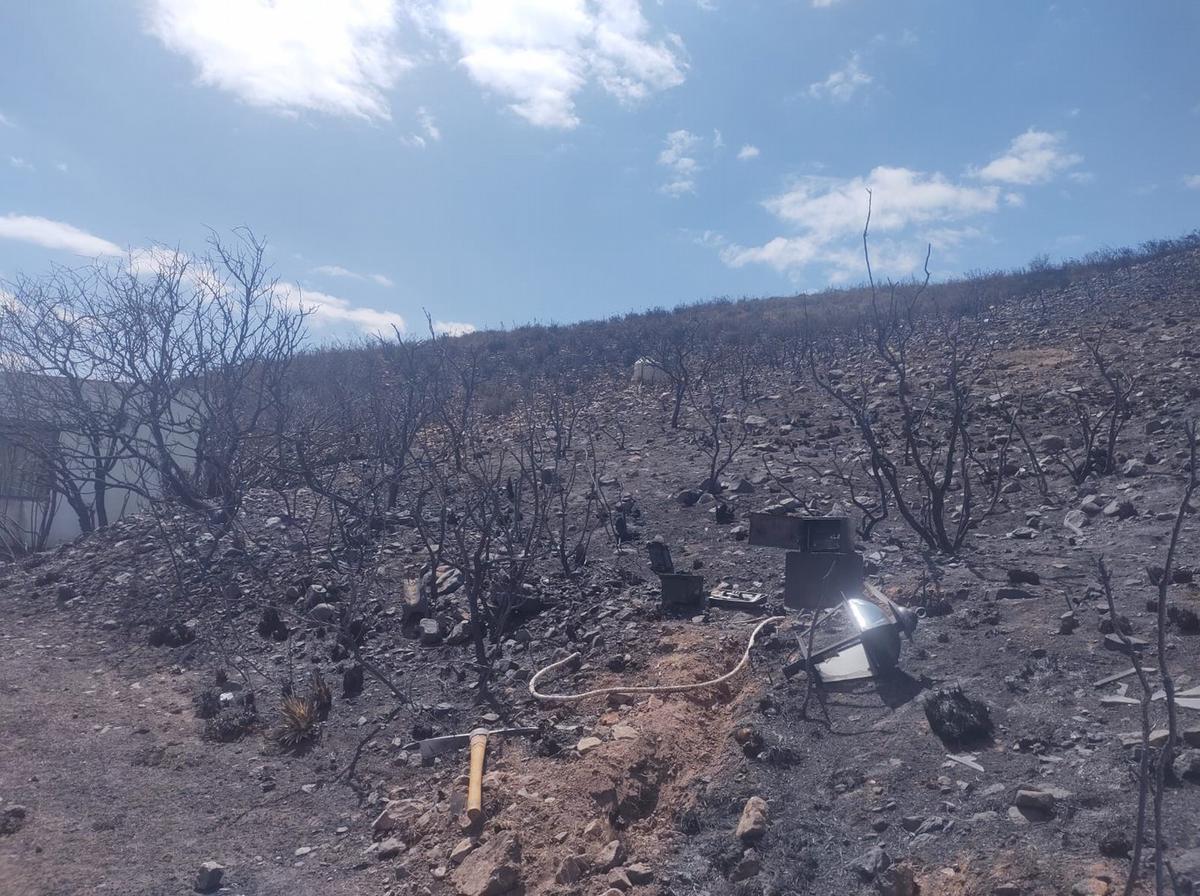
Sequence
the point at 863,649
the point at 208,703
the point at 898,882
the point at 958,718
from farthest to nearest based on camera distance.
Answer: the point at 208,703 < the point at 863,649 < the point at 958,718 < the point at 898,882

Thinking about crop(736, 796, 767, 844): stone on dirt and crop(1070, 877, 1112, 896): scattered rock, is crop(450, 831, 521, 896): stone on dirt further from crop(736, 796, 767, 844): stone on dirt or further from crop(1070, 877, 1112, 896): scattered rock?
crop(1070, 877, 1112, 896): scattered rock

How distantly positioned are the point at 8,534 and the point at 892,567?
37.6ft

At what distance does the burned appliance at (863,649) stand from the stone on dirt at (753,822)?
3.27 feet

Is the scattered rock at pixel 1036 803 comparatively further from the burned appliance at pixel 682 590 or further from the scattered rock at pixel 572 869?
the burned appliance at pixel 682 590

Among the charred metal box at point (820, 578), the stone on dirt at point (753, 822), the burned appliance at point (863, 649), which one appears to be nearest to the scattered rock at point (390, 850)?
the stone on dirt at point (753, 822)

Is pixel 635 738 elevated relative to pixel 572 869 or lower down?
elevated

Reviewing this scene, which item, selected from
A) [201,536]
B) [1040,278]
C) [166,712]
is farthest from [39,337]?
[1040,278]

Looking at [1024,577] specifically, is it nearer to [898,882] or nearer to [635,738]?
[635,738]

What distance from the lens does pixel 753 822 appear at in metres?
3.66

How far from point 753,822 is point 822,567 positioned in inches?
109

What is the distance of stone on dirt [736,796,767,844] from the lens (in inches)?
143

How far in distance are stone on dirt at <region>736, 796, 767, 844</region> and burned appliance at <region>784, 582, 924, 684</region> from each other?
996 mm

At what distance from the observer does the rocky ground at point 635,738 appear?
11.3 feet

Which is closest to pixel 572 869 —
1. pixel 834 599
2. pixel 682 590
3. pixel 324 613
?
pixel 834 599
